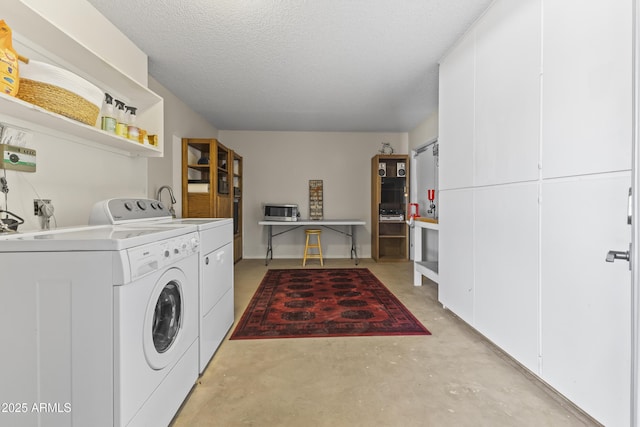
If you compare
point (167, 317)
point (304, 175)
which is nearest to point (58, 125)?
point (167, 317)

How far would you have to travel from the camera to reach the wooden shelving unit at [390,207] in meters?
5.11

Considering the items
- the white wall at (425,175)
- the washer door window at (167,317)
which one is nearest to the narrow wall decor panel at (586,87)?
the washer door window at (167,317)

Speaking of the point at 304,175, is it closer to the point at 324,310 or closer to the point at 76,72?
the point at 324,310

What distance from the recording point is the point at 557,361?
1.45 metres

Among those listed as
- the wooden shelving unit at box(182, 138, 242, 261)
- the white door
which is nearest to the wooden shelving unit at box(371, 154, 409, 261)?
the wooden shelving unit at box(182, 138, 242, 261)

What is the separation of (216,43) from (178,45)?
1.11 feet

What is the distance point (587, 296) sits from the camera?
1.29 m

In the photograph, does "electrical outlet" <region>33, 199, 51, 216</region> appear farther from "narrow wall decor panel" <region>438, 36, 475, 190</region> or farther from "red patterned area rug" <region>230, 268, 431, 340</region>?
"narrow wall decor panel" <region>438, 36, 475, 190</region>

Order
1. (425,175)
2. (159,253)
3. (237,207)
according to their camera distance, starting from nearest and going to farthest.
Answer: (159,253), (425,175), (237,207)

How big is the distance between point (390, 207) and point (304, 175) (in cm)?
171

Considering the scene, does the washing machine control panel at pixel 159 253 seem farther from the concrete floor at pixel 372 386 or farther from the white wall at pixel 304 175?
the white wall at pixel 304 175

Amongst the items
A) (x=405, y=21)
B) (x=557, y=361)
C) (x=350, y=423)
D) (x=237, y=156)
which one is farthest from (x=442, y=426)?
(x=237, y=156)

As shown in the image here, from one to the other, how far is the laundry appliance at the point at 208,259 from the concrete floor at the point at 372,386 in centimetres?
Answer: 16

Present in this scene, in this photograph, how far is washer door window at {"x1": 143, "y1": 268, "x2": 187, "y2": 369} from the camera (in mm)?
1153
